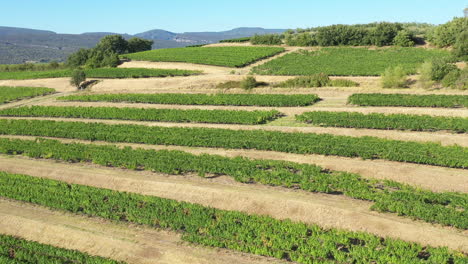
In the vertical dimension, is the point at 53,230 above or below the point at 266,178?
below

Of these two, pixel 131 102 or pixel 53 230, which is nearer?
pixel 53 230

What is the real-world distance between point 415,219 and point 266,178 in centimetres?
875

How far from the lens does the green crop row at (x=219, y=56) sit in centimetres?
6988

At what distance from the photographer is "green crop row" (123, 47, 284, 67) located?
6988 centimetres

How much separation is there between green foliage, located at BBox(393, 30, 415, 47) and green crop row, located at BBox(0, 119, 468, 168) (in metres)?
50.5

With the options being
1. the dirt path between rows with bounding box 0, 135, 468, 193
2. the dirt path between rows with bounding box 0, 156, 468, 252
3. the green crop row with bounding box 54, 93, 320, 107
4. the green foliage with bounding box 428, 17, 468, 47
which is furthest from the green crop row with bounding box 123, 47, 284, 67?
the dirt path between rows with bounding box 0, 156, 468, 252

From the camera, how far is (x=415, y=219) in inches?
776

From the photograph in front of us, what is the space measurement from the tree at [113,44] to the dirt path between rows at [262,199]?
76239 millimetres

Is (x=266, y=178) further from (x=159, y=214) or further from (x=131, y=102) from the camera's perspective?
(x=131, y=102)

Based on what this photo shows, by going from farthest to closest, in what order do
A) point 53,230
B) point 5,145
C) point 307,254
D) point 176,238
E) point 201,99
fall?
point 201,99, point 5,145, point 53,230, point 176,238, point 307,254

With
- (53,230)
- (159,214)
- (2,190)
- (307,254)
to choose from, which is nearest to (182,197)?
(159,214)

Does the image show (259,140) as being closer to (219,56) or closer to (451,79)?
(451,79)

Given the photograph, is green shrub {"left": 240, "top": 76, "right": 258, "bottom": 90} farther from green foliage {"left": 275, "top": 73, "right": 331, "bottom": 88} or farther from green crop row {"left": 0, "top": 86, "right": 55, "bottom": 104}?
green crop row {"left": 0, "top": 86, "right": 55, "bottom": 104}

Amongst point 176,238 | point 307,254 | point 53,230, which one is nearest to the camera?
point 307,254
